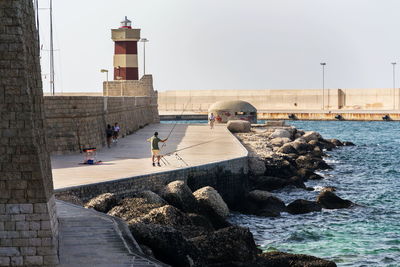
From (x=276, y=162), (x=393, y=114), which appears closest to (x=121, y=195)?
(x=276, y=162)

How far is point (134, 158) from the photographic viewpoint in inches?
1063

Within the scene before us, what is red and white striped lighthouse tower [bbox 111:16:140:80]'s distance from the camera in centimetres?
5456

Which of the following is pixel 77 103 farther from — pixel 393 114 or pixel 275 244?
pixel 393 114

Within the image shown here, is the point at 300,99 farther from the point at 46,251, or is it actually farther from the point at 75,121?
the point at 46,251

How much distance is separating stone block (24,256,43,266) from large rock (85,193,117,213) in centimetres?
515

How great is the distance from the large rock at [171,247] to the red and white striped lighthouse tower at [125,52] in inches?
1660

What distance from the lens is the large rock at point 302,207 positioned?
2320 cm

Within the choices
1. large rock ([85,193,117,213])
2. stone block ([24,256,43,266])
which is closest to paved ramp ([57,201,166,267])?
stone block ([24,256,43,266])

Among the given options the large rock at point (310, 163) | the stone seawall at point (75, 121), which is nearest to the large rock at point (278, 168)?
the large rock at point (310, 163)

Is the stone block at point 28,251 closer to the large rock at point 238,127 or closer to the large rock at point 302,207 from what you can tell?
the large rock at point 302,207

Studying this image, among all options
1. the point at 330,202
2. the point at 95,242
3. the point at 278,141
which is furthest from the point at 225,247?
the point at 278,141

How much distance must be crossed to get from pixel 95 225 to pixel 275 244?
261 inches

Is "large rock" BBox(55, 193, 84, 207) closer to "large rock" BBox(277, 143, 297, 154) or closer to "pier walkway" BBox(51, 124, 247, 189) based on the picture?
"pier walkway" BBox(51, 124, 247, 189)

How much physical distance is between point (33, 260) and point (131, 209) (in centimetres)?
520
